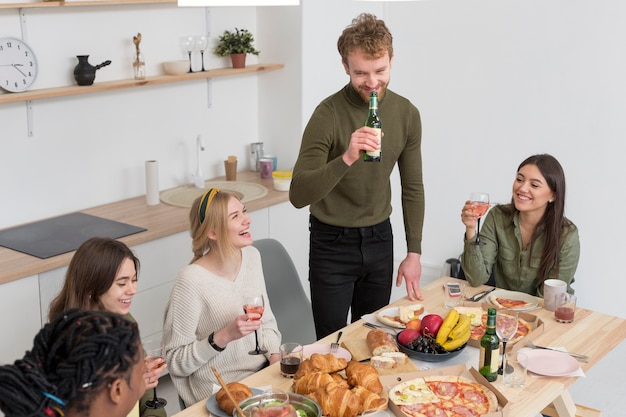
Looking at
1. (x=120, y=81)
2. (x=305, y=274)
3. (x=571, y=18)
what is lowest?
(x=305, y=274)

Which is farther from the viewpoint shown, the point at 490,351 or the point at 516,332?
the point at 516,332

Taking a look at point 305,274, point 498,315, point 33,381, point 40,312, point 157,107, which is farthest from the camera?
point 305,274

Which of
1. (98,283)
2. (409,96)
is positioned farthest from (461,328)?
(409,96)

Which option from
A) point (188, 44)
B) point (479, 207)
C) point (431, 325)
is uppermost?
Result: point (188, 44)

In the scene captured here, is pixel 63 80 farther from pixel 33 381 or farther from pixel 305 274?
pixel 33 381

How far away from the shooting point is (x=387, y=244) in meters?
3.13

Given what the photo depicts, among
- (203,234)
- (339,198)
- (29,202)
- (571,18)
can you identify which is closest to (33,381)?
(203,234)

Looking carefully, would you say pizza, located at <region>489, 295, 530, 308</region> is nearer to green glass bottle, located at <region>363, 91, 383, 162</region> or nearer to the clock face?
green glass bottle, located at <region>363, 91, 383, 162</region>

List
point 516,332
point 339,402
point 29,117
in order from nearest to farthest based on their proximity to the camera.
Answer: point 339,402, point 516,332, point 29,117

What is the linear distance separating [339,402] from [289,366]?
1.02ft

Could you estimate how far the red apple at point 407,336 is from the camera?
2.54 metres

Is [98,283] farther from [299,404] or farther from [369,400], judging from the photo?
→ [369,400]

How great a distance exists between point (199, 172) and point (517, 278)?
201cm

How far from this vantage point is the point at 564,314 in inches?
112
